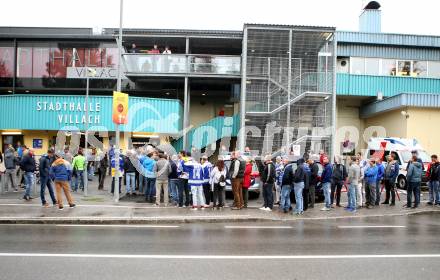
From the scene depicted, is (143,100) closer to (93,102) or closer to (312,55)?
(93,102)

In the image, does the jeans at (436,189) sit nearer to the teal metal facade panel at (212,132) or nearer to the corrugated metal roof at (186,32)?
the teal metal facade panel at (212,132)

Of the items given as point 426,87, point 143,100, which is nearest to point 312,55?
point 426,87

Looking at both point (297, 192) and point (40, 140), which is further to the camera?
point (40, 140)

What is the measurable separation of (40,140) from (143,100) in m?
7.90

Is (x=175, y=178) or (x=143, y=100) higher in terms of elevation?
(x=143, y=100)

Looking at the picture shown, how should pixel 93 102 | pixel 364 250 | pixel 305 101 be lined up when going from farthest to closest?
pixel 93 102, pixel 305 101, pixel 364 250

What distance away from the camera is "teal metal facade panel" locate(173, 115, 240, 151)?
2883cm

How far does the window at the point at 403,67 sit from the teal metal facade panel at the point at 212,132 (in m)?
13.3

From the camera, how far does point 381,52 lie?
108 ft

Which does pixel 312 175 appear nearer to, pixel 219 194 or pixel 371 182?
pixel 371 182

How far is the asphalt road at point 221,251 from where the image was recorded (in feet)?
23.3

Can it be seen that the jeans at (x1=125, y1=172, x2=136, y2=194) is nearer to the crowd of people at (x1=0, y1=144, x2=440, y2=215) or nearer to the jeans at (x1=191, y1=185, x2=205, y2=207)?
the crowd of people at (x1=0, y1=144, x2=440, y2=215)

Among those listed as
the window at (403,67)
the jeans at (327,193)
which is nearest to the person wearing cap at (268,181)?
the jeans at (327,193)

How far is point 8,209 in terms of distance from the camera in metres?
13.9
